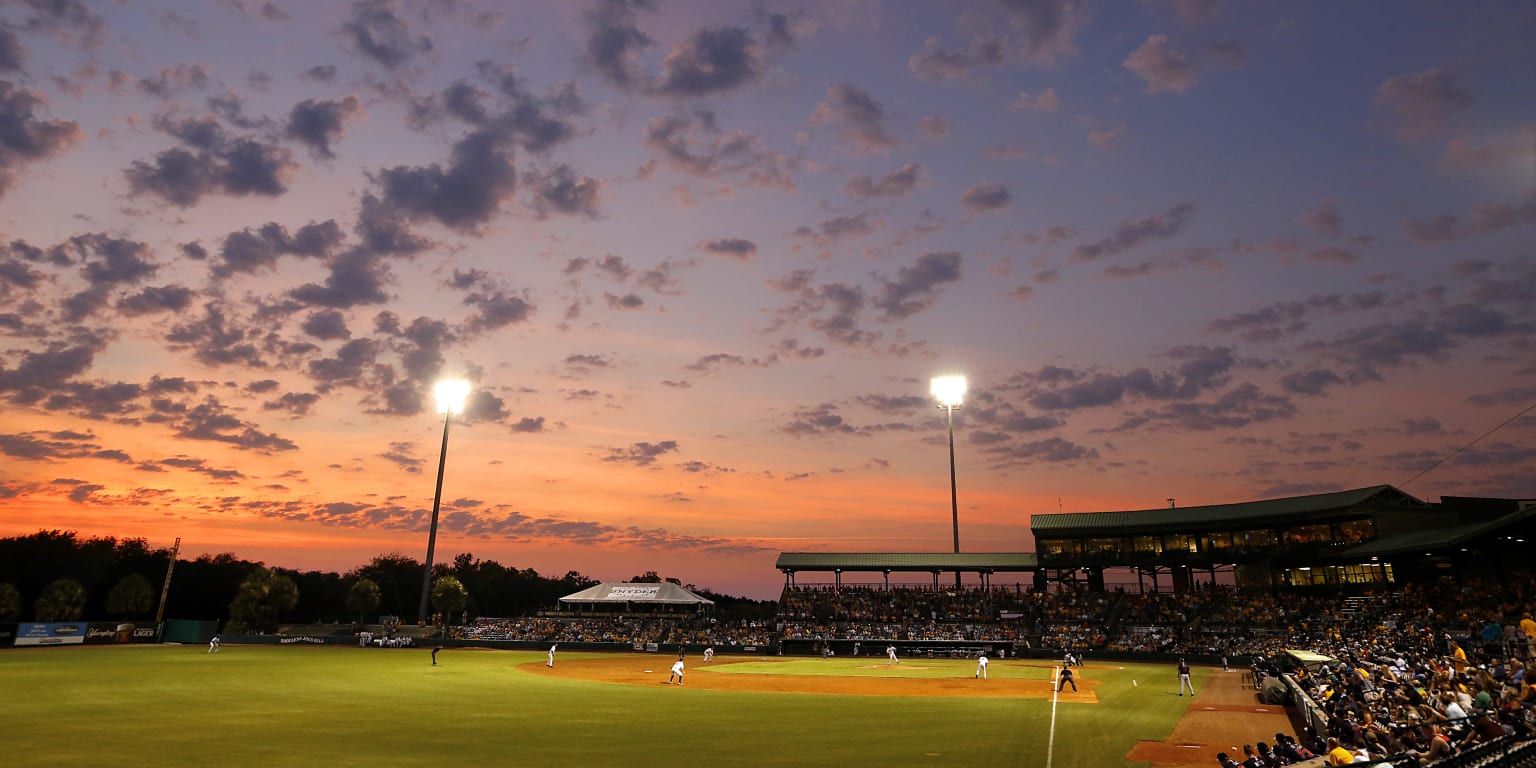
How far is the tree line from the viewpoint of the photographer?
8538cm

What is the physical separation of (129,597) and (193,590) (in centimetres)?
1728

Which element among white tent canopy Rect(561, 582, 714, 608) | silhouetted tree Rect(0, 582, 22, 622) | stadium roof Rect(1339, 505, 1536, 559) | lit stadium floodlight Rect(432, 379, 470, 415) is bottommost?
silhouetted tree Rect(0, 582, 22, 622)

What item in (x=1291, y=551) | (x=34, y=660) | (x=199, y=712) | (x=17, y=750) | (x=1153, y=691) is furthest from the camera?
(x=1291, y=551)

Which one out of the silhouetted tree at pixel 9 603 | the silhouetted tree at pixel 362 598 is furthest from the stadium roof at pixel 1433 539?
the silhouetted tree at pixel 9 603

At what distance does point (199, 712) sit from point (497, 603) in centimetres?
11688

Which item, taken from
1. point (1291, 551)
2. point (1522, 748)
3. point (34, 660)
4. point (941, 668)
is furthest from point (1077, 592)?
point (34, 660)

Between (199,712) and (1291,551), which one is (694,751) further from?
(1291,551)

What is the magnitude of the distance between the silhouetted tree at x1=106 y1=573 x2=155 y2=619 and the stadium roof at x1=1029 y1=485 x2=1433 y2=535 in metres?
97.5

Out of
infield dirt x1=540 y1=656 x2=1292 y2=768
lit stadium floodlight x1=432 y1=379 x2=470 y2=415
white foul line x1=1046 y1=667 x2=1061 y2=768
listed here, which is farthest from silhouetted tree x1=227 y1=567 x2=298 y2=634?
white foul line x1=1046 y1=667 x2=1061 y2=768

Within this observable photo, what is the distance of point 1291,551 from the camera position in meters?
65.9

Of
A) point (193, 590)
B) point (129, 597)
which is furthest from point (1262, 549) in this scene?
point (193, 590)

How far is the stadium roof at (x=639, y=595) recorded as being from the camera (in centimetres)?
8350

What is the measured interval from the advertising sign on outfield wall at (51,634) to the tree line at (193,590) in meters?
20.4

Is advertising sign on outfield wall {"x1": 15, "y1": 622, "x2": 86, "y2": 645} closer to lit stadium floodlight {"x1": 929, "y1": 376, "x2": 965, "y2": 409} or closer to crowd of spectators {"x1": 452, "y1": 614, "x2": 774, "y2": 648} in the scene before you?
crowd of spectators {"x1": 452, "y1": 614, "x2": 774, "y2": 648}
